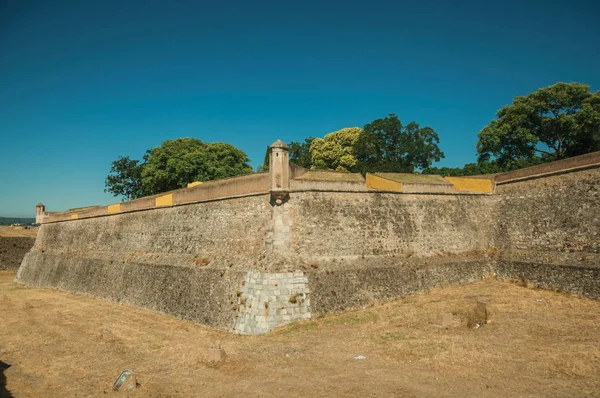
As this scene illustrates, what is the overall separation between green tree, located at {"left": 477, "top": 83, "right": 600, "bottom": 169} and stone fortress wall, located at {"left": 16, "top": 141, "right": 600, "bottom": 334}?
1362cm

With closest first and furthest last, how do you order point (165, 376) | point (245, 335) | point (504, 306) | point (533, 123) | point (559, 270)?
point (165, 376), point (245, 335), point (504, 306), point (559, 270), point (533, 123)

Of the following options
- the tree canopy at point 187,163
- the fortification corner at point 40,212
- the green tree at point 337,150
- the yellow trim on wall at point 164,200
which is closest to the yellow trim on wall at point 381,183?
the yellow trim on wall at point 164,200

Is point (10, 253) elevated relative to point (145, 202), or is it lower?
lower

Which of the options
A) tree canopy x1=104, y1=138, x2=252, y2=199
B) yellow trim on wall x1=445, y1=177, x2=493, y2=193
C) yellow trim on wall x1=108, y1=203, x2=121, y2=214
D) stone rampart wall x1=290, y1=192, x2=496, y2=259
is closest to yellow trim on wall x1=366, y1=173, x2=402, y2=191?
stone rampart wall x1=290, y1=192, x2=496, y2=259

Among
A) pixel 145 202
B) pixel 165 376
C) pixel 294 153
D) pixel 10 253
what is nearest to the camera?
pixel 165 376

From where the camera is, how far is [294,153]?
55.4m

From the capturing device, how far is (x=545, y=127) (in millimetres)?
29734

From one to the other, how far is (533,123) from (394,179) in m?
19.2

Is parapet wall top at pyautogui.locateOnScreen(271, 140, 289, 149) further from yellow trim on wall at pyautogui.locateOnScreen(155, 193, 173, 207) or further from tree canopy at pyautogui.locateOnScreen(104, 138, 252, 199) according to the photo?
tree canopy at pyautogui.locateOnScreen(104, 138, 252, 199)

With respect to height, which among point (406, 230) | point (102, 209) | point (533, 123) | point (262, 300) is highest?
point (533, 123)

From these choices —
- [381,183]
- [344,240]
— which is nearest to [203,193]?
[344,240]

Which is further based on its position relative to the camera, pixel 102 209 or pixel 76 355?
pixel 102 209

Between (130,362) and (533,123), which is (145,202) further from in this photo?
(533,123)

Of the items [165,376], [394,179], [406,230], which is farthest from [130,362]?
[394,179]
